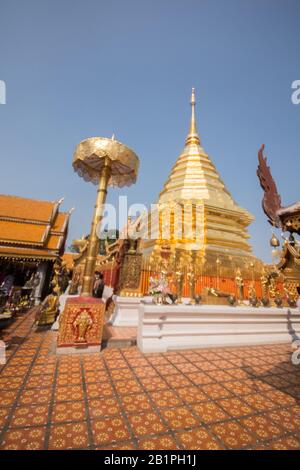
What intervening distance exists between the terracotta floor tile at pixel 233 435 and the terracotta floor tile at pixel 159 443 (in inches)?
19.2

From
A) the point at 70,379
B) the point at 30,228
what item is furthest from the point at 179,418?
the point at 30,228

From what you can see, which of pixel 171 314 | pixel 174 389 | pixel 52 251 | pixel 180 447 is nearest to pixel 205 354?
pixel 171 314

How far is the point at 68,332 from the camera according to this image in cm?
407

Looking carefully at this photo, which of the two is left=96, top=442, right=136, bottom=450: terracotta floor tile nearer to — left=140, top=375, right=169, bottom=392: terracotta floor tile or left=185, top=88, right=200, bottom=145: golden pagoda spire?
left=140, top=375, right=169, bottom=392: terracotta floor tile

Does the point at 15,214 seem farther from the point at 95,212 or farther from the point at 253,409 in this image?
the point at 253,409

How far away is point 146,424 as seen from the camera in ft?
7.12

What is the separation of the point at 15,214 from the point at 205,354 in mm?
14714

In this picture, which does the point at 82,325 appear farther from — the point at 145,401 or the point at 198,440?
the point at 198,440

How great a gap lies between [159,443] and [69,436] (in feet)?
2.74

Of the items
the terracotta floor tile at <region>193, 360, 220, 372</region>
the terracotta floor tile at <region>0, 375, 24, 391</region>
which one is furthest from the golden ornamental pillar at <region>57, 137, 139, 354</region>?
the terracotta floor tile at <region>193, 360, 220, 372</region>

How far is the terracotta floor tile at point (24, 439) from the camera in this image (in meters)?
1.77

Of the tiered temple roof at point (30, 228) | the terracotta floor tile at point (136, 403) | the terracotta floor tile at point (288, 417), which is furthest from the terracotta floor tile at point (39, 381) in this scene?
the tiered temple roof at point (30, 228)

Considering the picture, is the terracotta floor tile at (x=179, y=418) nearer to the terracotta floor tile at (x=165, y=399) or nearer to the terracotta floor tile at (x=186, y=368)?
the terracotta floor tile at (x=165, y=399)

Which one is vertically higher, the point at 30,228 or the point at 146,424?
the point at 30,228
